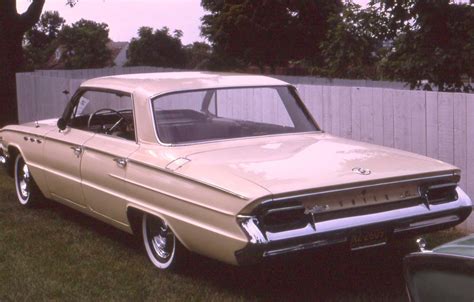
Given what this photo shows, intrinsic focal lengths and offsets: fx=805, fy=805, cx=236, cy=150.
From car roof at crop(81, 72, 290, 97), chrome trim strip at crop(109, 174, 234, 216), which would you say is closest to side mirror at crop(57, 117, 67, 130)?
car roof at crop(81, 72, 290, 97)

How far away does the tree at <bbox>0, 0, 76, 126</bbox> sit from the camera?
16.9 metres

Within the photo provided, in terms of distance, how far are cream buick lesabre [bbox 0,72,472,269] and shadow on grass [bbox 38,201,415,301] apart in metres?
0.27

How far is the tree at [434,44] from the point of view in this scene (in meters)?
9.79

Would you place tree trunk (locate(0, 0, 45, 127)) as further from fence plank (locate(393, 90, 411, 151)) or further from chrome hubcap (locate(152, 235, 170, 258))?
chrome hubcap (locate(152, 235, 170, 258))

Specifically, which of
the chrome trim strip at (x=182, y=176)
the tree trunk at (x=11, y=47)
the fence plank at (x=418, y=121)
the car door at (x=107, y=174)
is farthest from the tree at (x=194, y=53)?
the chrome trim strip at (x=182, y=176)

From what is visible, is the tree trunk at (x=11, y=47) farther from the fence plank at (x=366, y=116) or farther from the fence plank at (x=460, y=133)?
the fence plank at (x=460, y=133)

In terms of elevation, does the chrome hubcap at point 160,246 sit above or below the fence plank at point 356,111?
below

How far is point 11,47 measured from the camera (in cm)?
1728

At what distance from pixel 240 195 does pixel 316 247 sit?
61cm

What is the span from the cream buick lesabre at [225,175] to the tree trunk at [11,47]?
31.8 ft

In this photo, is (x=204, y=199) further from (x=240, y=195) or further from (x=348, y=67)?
(x=348, y=67)

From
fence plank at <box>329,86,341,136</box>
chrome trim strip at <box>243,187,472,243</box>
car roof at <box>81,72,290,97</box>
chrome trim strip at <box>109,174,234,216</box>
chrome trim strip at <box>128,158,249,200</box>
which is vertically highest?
car roof at <box>81,72,290,97</box>

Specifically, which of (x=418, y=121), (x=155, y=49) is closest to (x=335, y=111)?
(x=418, y=121)

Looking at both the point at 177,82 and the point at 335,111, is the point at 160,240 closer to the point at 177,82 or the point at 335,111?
the point at 177,82
